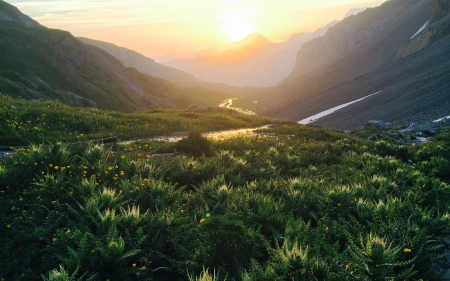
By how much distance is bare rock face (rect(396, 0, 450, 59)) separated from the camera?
89.6 metres

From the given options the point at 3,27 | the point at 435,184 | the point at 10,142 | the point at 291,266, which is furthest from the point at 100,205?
the point at 3,27

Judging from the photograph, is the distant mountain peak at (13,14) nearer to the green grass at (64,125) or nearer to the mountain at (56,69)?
the mountain at (56,69)

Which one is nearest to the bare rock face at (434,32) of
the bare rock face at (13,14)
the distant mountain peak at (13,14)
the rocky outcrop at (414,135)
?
the rocky outcrop at (414,135)

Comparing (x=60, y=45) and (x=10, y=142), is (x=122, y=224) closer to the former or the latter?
(x=10, y=142)

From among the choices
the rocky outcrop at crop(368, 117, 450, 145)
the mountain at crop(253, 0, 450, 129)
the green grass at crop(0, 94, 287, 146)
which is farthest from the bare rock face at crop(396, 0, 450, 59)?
the green grass at crop(0, 94, 287, 146)

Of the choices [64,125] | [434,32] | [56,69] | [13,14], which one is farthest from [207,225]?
[13,14]

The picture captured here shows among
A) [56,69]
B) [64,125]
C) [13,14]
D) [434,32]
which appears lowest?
[64,125]

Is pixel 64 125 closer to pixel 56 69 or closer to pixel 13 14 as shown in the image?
pixel 56 69

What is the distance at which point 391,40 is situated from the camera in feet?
434

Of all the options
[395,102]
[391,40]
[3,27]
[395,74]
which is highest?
[391,40]

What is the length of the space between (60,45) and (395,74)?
91.6m

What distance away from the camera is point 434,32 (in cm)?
9144

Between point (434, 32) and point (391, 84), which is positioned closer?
point (391, 84)

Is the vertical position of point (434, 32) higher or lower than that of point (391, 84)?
higher
